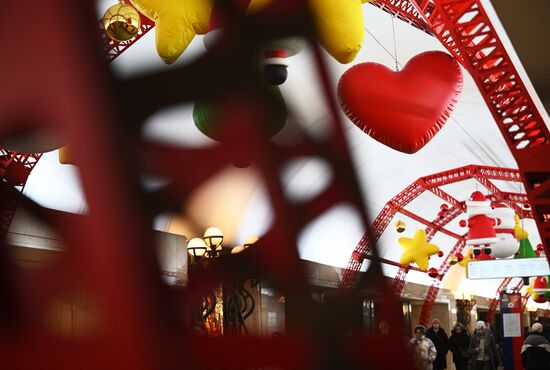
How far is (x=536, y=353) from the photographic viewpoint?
8578mm

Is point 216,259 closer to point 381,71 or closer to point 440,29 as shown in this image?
point 381,71

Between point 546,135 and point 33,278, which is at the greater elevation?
point 546,135

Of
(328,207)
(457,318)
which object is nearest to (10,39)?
(328,207)

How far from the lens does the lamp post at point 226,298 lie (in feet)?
1.94

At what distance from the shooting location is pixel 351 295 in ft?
2.02

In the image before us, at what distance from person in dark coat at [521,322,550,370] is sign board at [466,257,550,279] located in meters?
4.50

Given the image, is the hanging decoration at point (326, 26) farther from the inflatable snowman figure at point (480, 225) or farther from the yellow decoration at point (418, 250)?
the yellow decoration at point (418, 250)

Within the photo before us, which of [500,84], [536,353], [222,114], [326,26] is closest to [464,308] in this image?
[536,353]

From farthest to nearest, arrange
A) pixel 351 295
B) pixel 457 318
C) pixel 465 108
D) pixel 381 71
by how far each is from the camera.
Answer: pixel 457 318
pixel 465 108
pixel 381 71
pixel 351 295

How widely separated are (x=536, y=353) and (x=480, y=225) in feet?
11.5

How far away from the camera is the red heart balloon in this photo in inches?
109

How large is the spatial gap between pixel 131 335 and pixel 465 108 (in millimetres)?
14137

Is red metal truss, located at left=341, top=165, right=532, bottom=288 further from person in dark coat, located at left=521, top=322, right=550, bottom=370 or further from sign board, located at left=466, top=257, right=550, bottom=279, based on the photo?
person in dark coat, located at left=521, top=322, right=550, bottom=370

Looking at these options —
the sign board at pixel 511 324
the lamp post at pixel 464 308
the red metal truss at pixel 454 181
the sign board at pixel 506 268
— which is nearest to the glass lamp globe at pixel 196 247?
the sign board at pixel 506 268
